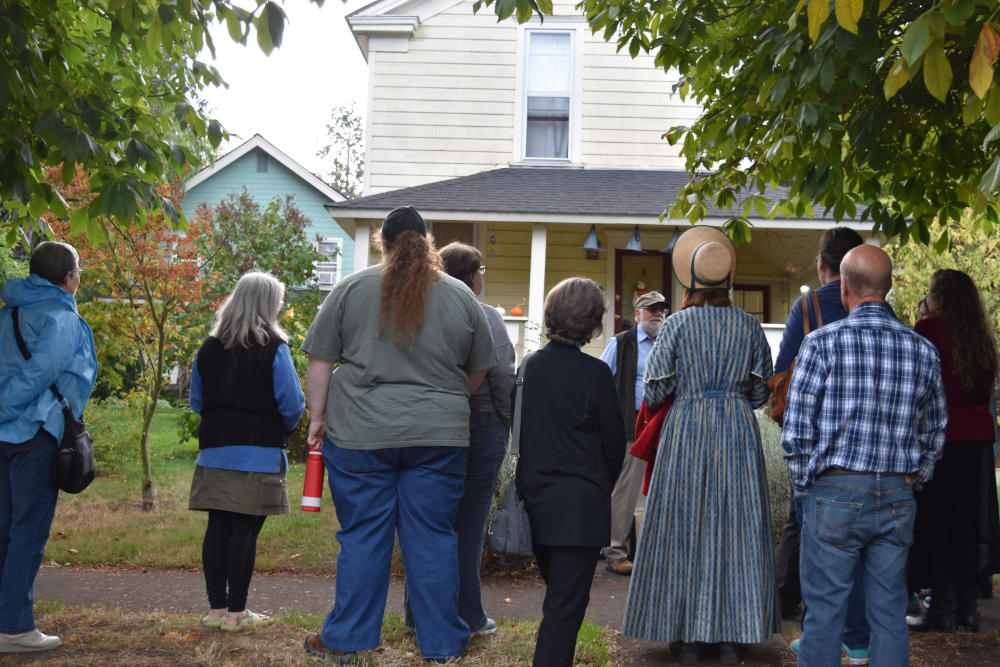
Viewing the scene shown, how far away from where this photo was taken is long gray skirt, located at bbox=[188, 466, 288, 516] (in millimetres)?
4840

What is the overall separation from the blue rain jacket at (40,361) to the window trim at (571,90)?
10.4 metres

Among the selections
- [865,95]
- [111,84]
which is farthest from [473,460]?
[865,95]

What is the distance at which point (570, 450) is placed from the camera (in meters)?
4.05

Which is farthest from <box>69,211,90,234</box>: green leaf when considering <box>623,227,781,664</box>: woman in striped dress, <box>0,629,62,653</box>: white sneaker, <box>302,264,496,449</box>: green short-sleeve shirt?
<box>623,227,781,664</box>: woman in striped dress

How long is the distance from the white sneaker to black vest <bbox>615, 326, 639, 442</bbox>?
163 inches

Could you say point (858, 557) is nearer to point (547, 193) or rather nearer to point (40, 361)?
point (40, 361)

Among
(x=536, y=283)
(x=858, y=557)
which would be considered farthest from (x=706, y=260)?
(x=536, y=283)

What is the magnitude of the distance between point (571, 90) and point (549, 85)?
36 cm

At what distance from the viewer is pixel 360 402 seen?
169 inches

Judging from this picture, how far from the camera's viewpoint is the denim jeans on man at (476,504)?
187 inches

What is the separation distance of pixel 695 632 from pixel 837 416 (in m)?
1.34

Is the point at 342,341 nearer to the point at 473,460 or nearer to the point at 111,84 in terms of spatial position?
the point at 473,460

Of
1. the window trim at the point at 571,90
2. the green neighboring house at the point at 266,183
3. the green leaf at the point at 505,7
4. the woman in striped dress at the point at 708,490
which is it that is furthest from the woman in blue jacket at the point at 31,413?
the green neighboring house at the point at 266,183

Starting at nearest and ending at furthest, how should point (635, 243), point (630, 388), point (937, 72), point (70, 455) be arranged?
1. point (937, 72)
2. point (70, 455)
3. point (630, 388)
4. point (635, 243)
